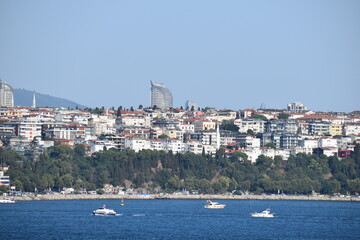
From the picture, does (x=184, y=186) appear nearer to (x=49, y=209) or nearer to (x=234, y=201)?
(x=234, y=201)

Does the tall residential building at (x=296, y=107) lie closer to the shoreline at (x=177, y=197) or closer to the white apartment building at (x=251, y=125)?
the white apartment building at (x=251, y=125)

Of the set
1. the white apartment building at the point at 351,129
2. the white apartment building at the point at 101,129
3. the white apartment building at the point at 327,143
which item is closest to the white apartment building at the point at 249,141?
the white apartment building at the point at 327,143

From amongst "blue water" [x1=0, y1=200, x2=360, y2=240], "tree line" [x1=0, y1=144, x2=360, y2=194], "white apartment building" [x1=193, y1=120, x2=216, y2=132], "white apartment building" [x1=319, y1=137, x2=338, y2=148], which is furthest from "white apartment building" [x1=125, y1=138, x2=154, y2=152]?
"blue water" [x1=0, y1=200, x2=360, y2=240]

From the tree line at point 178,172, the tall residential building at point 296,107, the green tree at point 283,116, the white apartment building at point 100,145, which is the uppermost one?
the tall residential building at point 296,107

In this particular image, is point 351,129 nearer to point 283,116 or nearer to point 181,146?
point 283,116

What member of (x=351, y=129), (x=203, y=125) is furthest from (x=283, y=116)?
(x=203, y=125)

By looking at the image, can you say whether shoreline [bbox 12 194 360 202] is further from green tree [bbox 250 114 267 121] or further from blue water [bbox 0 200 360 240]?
green tree [bbox 250 114 267 121]
